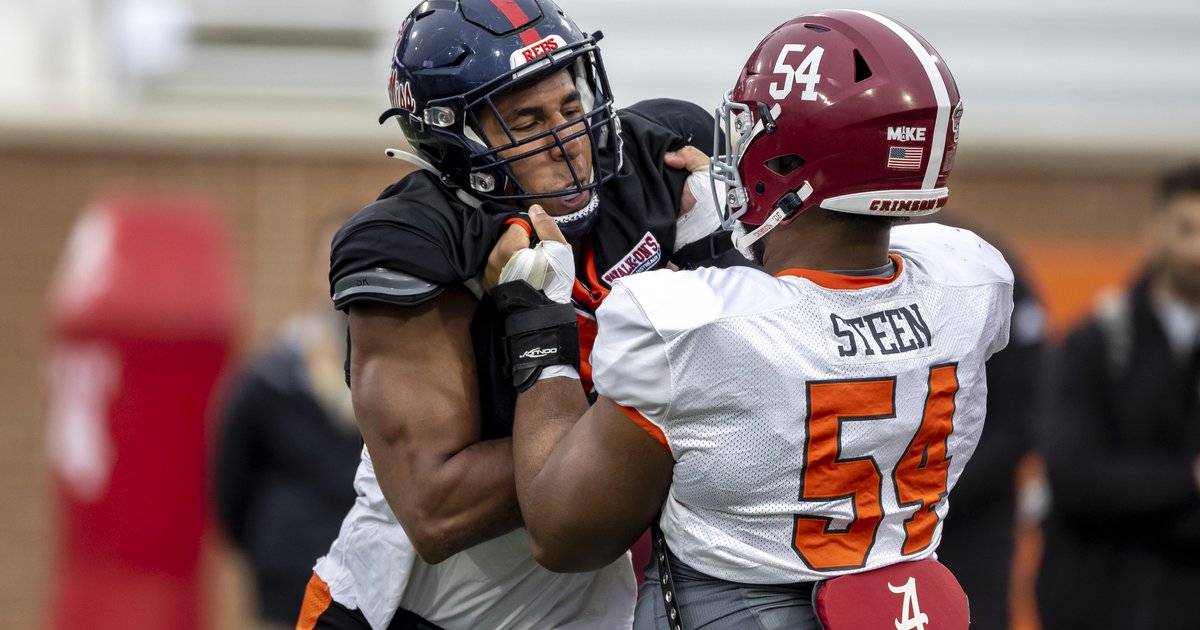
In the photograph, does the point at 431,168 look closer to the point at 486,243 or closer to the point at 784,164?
the point at 486,243

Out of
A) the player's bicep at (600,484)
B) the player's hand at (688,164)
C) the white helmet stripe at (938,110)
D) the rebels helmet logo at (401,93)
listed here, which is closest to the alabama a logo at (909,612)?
the player's bicep at (600,484)

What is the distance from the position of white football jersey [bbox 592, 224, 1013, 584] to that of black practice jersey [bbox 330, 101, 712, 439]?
0.33 metres

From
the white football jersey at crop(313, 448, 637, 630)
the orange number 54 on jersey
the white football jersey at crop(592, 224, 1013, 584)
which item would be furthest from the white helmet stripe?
the white football jersey at crop(313, 448, 637, 630)

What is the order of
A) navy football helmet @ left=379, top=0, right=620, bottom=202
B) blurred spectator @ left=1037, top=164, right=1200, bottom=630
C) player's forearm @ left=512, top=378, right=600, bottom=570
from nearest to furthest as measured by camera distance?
1. player's forearm @ left=512, top=378, right=600, bottom=570
2. navy football helmet @ left=379, top=0, right=620, bottom=202
3. blurred spectator @ left=1037, top=164, right=1200, bottom=630

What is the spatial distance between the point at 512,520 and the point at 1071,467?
2684 millimetres

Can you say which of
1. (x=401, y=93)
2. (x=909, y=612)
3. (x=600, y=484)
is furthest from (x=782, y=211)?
(x=401, y=93)

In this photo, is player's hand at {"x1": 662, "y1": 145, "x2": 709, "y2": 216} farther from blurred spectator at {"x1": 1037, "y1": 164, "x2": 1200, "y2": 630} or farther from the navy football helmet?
blurred spectator at {"x1": 1037, "y1": 164, "x2": 1200, "y2": 630}

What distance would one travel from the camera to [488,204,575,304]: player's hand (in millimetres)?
2395

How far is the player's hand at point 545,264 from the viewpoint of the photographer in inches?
94.3

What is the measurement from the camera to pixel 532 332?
2.38 metres

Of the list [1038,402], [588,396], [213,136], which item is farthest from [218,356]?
[588,396]

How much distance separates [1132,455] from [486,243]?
287 centimetres

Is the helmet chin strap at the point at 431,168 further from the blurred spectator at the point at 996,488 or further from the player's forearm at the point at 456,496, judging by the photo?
the blurred spectator at the point at 996,488

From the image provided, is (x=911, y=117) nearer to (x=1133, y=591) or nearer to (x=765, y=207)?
(x=765, y=207)
